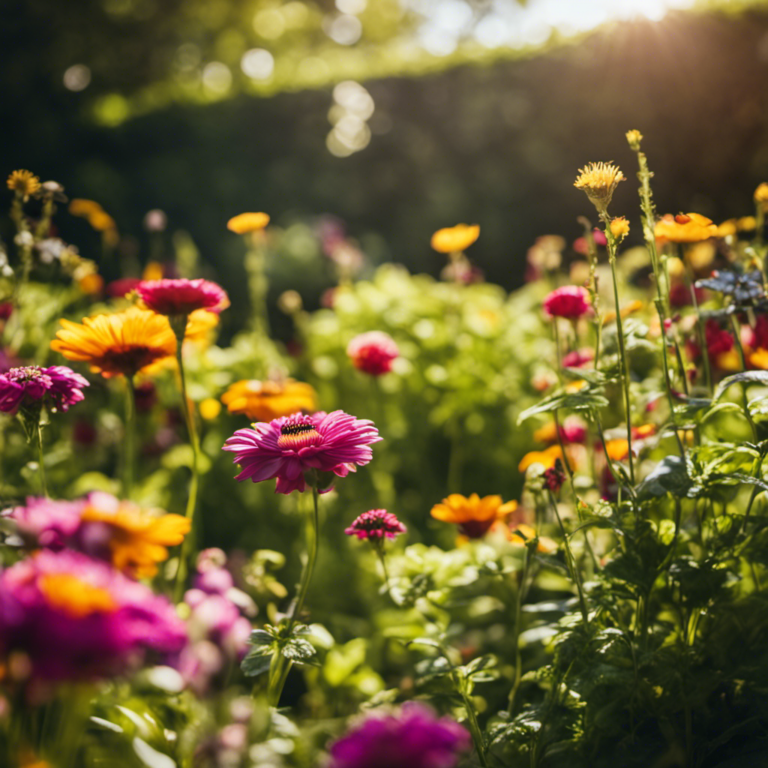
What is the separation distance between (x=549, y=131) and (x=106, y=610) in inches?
231

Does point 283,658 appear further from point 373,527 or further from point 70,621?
point 70,621

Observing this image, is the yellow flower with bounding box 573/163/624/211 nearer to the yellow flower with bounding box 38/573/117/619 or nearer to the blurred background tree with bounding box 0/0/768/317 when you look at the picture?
the yellow flower with bounding box 38/573/117/619

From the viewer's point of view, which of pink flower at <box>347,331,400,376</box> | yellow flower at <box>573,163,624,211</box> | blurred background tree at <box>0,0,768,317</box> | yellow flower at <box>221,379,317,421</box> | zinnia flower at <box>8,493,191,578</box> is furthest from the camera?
blurred background tree at <box>0,0,768,317</box>

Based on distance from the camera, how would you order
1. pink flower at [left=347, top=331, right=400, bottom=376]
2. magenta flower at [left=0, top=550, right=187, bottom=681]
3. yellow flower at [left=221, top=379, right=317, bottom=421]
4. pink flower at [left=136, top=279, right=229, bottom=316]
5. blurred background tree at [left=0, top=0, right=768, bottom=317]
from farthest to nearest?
blurred background tree at [left=0, top=0, right=768, bottom=317]
pink flower at [left=347, top=331, right=400, bottom=376]
yellow flower at [left=221, top=379, right=317, bottom=421]
pink flower at [left=136, top=279, right=229, bottom=316]
magenta flower at [left=0, top=550, right=187, bottom=681]

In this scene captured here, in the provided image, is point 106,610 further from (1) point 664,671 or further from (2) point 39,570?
(1) point 664,671

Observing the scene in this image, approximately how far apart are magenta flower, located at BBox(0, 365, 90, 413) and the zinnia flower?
1.50 ft

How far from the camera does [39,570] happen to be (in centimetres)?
61

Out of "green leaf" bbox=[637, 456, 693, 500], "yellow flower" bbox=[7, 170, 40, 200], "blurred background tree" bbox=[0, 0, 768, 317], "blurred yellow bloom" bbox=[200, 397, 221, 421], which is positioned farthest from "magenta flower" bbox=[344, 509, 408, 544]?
"blurred background tree" bbox=[0, 0, 768, 317]

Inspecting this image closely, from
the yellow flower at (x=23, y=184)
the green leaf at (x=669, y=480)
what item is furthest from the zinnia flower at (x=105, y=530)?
the yellow flower at (x=23, y=184)

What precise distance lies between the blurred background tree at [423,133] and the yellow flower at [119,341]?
415 cm

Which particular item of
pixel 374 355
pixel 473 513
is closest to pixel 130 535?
pixel 473 513

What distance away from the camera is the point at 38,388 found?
1.15 m

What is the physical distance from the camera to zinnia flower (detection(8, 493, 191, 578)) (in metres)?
0.65

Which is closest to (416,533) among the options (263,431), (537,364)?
(537,364)
